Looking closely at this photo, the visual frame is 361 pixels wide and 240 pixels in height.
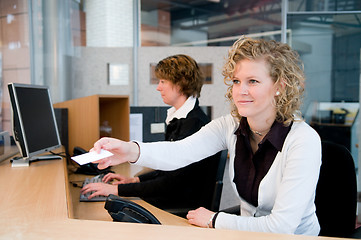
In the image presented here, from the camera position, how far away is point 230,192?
3170 mm

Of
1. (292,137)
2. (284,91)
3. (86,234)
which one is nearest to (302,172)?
(292,137)

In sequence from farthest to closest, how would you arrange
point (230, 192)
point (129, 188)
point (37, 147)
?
point (230, 192), point (37, 147), point (129, 188)

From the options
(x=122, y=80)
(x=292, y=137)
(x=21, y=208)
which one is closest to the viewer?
(x=21, y=208)

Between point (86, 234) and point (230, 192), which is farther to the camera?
point (230, 192)

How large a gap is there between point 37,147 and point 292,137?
55.4 inches

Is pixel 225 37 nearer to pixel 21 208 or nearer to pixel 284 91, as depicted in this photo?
pixel 284 91

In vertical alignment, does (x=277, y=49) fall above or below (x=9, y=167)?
above

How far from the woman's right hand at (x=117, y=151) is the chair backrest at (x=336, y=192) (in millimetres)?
774

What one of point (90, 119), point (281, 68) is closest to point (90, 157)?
point (281, 68)

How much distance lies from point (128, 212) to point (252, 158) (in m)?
0.51

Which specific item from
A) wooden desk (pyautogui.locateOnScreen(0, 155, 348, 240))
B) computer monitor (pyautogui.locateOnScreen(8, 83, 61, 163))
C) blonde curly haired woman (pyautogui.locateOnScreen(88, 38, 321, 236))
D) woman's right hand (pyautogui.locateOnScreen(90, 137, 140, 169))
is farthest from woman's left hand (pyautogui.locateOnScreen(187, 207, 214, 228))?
computer monitor (pyautogui.locateOnScreen(8, 83, 61, 163))

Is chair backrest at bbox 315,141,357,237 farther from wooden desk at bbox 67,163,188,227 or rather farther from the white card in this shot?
the white card

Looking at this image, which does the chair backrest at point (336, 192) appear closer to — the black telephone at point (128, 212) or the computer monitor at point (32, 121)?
the black telephone at point (128, 212)

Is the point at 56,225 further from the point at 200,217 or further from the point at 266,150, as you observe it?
the point at 266,150
